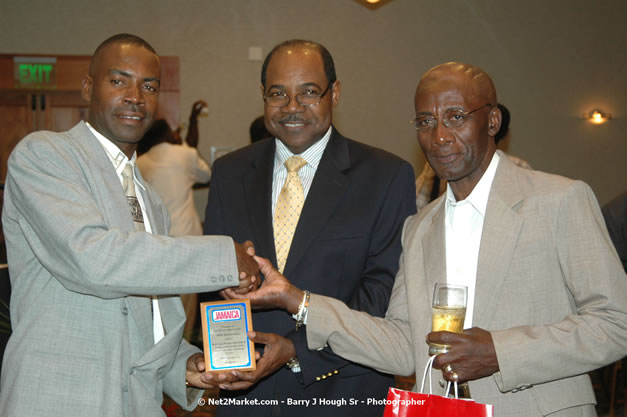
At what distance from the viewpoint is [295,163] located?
2.53 m

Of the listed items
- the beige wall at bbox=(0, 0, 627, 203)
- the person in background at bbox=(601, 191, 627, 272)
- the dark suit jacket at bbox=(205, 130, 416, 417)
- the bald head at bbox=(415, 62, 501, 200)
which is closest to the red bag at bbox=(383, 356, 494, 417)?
the dark suit jacket at bbox=(205, 130, 416, 417)

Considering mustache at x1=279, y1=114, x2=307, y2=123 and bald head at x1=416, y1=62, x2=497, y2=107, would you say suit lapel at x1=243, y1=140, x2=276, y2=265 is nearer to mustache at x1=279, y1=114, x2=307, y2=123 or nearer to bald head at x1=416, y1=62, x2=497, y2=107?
mustache at x1=279, y1=114, x2=307, y2=123

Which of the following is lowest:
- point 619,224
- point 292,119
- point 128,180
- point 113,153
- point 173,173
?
point 619,224

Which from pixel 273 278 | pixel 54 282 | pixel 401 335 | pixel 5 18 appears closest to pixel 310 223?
pixel 273 278

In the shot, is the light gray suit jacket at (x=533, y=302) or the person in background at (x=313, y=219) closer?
the light gray suit jacket at (x=533, y=302)

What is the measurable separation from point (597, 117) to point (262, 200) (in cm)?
876

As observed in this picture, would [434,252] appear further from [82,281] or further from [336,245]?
[82,281]

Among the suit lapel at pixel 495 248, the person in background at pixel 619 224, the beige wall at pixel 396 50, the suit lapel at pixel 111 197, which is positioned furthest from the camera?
the beige wall at pixel 396 50

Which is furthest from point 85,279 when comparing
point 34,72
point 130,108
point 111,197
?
point 34,72

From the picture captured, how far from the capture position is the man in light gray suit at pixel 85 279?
1.86 metres

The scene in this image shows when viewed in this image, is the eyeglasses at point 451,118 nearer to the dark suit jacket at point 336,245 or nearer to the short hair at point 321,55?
the dark suit jacket at point 336,245

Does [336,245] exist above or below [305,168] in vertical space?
below

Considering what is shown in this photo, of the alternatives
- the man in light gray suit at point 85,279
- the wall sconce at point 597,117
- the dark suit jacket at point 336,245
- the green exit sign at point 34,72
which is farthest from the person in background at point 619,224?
the green exit sign at point 34,72

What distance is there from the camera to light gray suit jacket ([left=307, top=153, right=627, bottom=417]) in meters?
1.79
